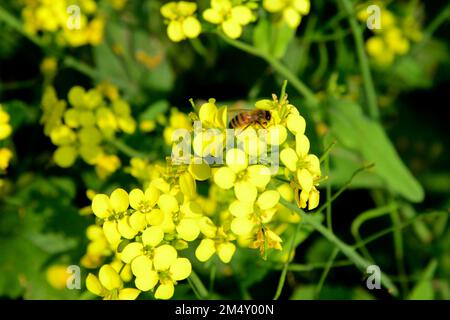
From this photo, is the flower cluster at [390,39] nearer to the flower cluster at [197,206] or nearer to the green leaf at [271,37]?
the green leaf at [271,37]

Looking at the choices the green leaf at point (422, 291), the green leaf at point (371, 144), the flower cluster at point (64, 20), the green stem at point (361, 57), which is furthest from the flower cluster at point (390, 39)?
the flower cluster at point (64, 20)

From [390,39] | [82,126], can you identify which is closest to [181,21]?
[82,126]

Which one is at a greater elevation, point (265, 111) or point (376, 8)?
point (376, 8)

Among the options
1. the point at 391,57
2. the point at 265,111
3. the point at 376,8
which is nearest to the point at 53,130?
the point at 265,111

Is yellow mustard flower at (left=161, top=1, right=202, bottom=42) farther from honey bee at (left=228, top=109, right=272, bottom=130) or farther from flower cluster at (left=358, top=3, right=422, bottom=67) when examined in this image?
flower cluster at (left=358, top=3, right=422, bottom=67)

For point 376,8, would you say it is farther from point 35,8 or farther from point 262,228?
point 35,8

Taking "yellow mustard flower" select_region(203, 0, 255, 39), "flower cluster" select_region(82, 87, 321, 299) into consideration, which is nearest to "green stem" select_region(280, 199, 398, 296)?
"flower cluster" select_region(82, 87, 321, 299)

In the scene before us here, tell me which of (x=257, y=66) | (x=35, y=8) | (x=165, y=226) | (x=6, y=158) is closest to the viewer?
(x=165, y=226)
